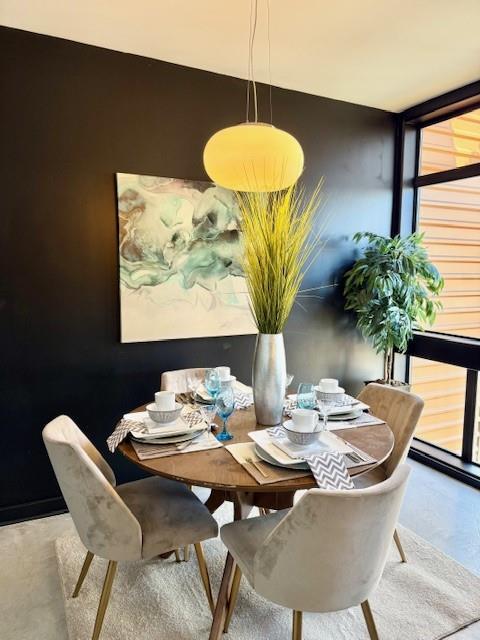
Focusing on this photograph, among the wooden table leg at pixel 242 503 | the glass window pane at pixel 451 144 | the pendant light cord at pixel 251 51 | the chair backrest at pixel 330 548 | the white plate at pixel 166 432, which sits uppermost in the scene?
the pendant light cord at pixel 251 51

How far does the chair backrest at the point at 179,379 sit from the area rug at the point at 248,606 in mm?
882

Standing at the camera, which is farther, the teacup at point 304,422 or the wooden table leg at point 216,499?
the wooden table leg at point 216,499

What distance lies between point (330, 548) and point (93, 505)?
81 cm

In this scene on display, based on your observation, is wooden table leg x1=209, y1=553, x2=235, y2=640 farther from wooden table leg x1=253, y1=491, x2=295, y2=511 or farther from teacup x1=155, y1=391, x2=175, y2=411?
teacup x1=155, y1=391, x2=175, y2=411

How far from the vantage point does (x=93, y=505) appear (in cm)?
152

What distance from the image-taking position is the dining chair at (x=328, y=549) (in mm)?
1228

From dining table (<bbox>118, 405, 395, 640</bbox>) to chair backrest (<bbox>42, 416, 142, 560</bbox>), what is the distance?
0.15 metres

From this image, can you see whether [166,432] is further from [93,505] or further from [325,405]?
[325,405]

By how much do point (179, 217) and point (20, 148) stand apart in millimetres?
951

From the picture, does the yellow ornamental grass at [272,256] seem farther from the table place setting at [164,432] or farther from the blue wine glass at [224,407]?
the table place setting at [164,432]

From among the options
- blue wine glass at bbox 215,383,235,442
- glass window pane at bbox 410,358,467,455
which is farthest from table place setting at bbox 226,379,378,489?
glass window pane at bbox 410,358,467,455

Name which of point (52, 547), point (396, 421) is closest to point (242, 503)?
point (396, 421)

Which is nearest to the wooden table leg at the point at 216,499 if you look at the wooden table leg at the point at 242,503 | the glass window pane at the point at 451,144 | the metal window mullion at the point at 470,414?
the wooden table leg at the point at 242,503

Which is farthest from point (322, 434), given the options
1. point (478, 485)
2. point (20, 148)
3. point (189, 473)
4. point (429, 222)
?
point (429, 222)
